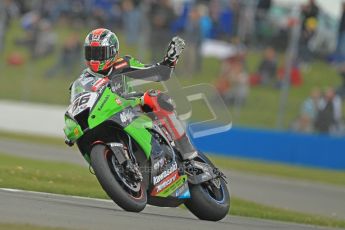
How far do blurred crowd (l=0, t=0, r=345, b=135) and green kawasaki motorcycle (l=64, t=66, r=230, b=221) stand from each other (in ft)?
37.1

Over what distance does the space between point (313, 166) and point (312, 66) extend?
2.15 meters

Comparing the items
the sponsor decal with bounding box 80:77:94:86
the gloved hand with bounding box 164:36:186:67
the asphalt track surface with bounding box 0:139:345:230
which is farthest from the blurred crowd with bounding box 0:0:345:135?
the sponsor decal with bounding box 80:77:94:86

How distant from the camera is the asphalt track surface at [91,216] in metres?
7.76

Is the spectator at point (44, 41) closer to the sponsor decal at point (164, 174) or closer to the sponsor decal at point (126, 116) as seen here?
the sponsor decal at point (164, 174)

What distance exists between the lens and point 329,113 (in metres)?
20.8

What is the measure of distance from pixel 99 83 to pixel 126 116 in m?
0.41

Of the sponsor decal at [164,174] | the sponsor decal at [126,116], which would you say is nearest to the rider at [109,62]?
the sponsor decal at [126,116]

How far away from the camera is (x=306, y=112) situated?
21109 mm

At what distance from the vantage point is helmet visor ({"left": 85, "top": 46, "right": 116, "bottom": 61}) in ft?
31.1

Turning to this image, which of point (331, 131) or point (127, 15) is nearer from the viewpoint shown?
point (331, 131)

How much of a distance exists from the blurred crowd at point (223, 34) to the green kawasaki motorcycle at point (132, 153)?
1131cm

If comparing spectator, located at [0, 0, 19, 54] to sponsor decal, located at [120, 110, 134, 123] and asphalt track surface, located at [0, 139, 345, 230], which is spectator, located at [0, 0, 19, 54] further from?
sponsor decal, located at [120, 110, 134, 123]

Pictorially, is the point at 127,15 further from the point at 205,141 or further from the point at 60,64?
the point at 205,141

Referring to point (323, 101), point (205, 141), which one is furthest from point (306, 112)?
point (205, 141)
